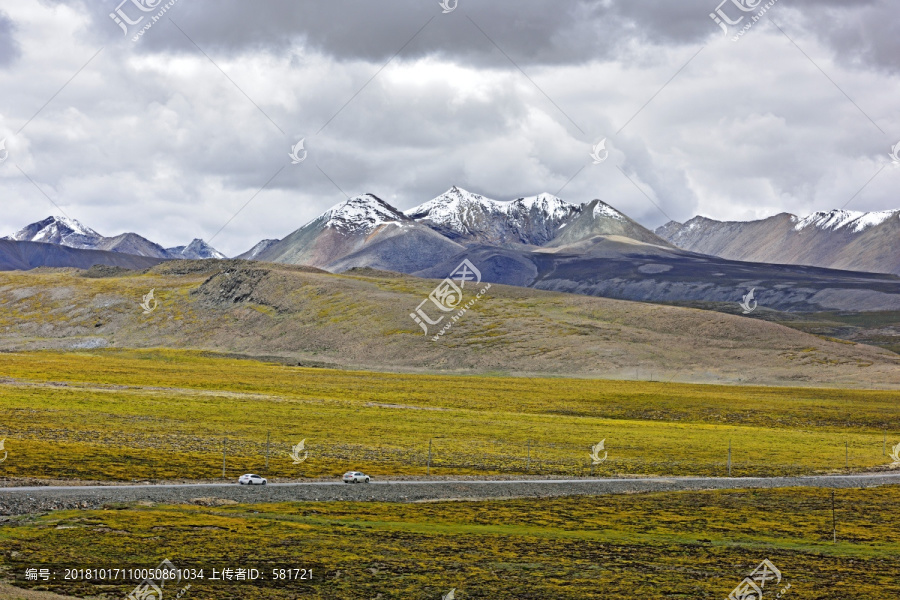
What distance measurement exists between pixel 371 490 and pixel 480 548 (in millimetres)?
16300

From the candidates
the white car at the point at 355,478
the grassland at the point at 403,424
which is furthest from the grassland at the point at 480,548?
the grassland at the point at 403,424

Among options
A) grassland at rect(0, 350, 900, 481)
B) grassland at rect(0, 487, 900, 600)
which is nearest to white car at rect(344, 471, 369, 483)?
grassland at rect(0, 350, 900, 481)

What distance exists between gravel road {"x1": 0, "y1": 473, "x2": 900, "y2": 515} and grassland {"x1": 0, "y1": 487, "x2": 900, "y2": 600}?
7.06 ft

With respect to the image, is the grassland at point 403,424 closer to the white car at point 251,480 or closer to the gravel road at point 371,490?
the white car at point 251,480

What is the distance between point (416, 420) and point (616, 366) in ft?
303

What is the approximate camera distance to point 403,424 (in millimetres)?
92562

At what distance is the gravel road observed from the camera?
44781mm

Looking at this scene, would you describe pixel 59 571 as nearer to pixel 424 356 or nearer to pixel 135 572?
pixel 135 572

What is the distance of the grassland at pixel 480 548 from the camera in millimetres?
31734

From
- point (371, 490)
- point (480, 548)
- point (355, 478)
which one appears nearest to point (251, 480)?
point (355, 478)

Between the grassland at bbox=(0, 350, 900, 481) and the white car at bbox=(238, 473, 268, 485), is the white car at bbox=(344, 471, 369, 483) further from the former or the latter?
the white car at bbox=(238, 473, 268, 485)

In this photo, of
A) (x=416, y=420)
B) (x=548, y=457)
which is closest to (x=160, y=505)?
(x=548, y=457)

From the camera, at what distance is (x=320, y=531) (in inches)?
1607

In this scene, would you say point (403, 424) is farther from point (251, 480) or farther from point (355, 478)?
point (251, 480)
